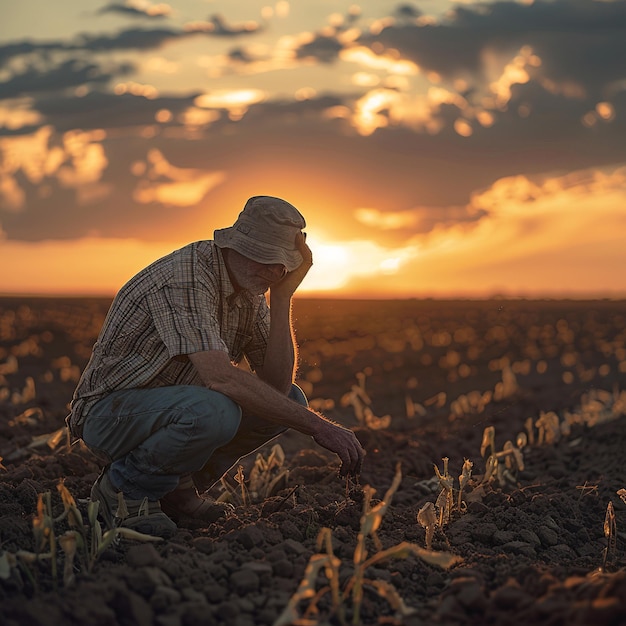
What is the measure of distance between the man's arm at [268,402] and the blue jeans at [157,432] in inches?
4.5

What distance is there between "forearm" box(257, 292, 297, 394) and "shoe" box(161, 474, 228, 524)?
565mm

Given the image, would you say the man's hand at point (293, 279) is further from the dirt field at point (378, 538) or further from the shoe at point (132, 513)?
the shoe at point (132, 513)

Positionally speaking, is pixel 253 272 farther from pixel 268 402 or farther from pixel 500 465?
pixel 500 465

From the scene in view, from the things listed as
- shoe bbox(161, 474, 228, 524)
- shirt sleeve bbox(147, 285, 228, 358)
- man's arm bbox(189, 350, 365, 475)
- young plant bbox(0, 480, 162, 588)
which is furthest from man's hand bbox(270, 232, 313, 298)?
young plant bbox(0, 480, 162, 588)

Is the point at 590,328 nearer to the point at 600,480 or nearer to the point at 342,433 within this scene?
the point at 600,480

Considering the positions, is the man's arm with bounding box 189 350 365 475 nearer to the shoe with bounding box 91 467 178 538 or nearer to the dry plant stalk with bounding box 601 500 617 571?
the shoe with bounding box 91 467 178 538

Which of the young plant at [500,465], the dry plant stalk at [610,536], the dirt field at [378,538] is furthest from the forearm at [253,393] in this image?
the young plant at [500,465]

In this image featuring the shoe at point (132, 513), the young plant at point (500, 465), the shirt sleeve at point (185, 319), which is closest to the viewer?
the shirt sleeve at point (185, 319)

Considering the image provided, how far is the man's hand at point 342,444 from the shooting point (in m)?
3.27

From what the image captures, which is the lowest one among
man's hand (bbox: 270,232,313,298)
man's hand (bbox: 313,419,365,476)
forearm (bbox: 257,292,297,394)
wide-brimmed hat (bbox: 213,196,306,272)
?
man's hand (bbox: 313,419,365,476)

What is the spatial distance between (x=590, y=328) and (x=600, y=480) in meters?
22.4

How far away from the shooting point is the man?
329 centimetres

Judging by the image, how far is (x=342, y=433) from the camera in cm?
331

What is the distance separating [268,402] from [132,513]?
779 millimetres
